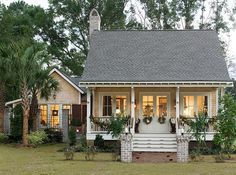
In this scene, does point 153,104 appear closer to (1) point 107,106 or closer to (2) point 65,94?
(1) point 107,106

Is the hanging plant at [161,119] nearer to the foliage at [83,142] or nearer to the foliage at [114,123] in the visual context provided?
the foliage at [114,123]

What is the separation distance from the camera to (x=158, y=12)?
51562 mm

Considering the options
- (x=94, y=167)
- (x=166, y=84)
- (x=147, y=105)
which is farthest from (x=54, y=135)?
(x=94, y=167)

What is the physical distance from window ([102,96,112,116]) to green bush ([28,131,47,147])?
14.1 ft

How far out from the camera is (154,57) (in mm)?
29297

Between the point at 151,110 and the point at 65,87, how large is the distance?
34.5 feet

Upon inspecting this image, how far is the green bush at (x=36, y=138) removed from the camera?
96.1 feet

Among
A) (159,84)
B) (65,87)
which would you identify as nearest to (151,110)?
(159,84)

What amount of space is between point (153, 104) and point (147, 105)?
0.37 meters

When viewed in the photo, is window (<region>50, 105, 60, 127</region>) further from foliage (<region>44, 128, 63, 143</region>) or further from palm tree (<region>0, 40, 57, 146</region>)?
palm tree (<region>0, 40, 57, 146</region>)

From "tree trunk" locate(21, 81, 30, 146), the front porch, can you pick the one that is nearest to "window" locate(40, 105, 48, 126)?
"tree trunk" locate(21, 81, 30, 146)

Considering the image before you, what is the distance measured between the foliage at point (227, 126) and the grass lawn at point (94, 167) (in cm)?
124

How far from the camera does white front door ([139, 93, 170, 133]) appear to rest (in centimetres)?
2847

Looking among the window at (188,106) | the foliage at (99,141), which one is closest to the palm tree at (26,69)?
the foliage at (99,141)
